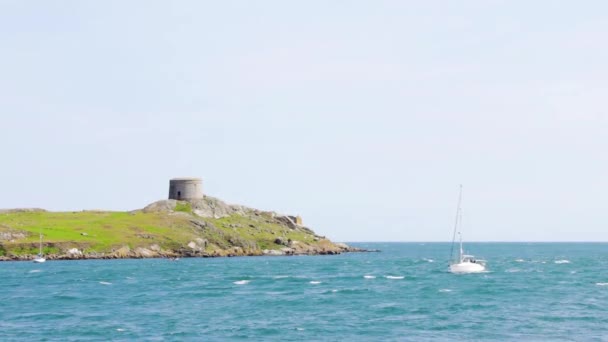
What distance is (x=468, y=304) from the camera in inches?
3819

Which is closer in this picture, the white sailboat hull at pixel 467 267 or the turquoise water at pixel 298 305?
the turquoise water at pixel 298 305

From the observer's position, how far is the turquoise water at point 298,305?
3000 inches

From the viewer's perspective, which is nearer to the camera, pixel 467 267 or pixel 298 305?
pixel 298 305

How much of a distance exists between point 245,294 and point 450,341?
45473 millimetres

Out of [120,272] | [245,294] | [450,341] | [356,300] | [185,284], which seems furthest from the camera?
[120,272]

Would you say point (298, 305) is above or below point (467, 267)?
below

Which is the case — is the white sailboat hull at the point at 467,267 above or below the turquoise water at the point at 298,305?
above

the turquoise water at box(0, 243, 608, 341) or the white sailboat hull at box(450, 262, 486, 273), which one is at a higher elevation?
the white sailboat hull at box(450, 262, 486, 273)

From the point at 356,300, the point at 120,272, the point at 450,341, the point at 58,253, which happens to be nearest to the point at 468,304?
the point at 356,300

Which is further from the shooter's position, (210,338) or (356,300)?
(356,300)

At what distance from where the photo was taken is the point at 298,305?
9788cm

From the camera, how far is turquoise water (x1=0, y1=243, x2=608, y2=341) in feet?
250

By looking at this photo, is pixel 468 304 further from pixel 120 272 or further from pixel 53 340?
pixel 120 272

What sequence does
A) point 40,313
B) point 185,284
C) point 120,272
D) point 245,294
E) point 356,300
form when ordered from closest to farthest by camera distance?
point 40,313, point 356,300, point 245,294, point 185,284, point 120,272
